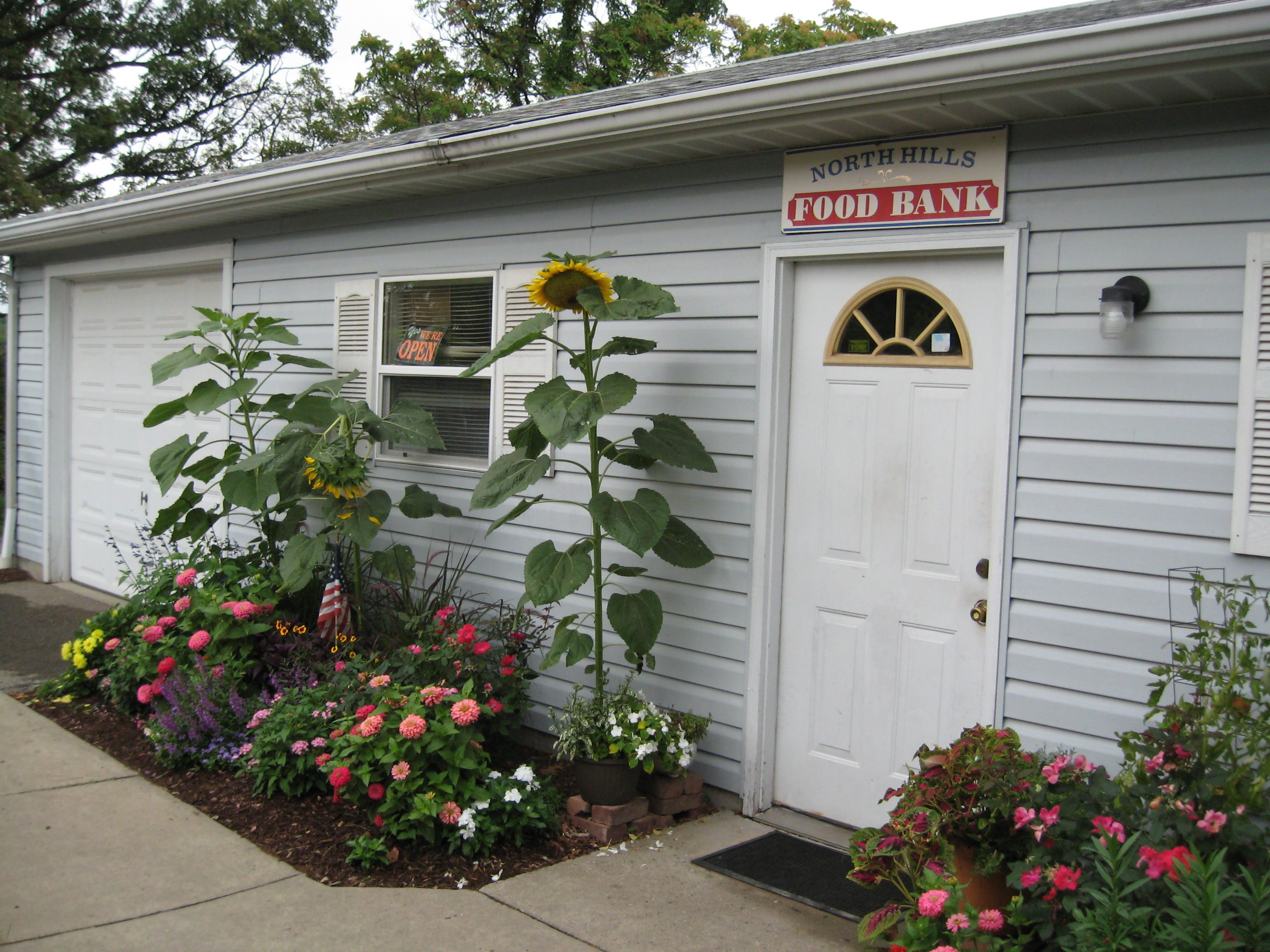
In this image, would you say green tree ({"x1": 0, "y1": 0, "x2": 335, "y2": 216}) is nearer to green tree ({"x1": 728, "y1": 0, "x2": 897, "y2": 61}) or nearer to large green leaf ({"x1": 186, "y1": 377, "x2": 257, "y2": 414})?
green tree ({"x1": 728, "y1": 0, "x2": 897, "y2": 61})

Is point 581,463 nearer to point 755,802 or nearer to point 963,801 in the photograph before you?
point 755,802

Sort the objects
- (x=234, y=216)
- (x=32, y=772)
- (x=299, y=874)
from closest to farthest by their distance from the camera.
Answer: (x=299, y=874)
(x=32, y=772)
(x=234, y=216)

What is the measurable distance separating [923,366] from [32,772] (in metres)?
4.37

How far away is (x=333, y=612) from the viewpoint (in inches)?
217

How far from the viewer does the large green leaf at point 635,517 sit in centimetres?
411

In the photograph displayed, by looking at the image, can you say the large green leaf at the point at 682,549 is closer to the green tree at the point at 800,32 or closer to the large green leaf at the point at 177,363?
the large green leaf at the point at 177,363

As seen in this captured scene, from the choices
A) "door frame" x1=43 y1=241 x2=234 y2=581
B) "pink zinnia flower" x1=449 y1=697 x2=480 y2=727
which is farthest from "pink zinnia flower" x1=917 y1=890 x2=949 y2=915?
"door frame" x1=43 y1=241 x2=234 y2=581

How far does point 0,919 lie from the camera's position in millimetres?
3492

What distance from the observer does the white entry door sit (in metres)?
3.93

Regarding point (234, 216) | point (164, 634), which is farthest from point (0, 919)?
point (234, 216)

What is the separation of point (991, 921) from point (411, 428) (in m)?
3.59

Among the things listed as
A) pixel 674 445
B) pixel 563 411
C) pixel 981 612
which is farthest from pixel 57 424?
pixel 981 612

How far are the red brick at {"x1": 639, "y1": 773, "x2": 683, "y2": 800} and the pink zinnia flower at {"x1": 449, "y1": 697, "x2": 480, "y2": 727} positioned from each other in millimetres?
740

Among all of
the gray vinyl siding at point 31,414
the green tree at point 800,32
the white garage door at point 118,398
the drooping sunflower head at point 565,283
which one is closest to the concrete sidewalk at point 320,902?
the drooping sunflower head at point 565,283
